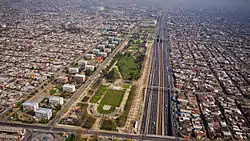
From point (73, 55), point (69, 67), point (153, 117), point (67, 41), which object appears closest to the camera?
point (153, 117)

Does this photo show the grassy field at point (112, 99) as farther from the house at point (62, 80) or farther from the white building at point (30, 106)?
the white building at point (30, 106)

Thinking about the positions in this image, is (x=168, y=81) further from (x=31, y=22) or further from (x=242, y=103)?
(x=31, y=22)

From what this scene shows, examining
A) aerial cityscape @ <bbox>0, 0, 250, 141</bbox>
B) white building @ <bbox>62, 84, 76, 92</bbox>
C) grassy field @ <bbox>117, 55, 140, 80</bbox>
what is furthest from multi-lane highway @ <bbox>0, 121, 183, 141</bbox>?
grassy field @ <bbox>117, 55, 140, 80</bbox>

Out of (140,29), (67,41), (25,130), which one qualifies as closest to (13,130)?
(25,130)

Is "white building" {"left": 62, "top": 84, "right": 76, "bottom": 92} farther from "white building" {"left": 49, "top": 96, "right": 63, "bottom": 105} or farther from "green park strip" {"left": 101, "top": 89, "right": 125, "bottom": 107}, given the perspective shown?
"green park strip" {"left": 101, "top": 89, "right": 125, "bottom": 107}

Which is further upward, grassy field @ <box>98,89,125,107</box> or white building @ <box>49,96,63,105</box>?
white building @ <box>49,96,63,105</box>

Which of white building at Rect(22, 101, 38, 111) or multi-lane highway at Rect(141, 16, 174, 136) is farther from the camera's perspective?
white building at Rect(22, 101, 38, 111)
